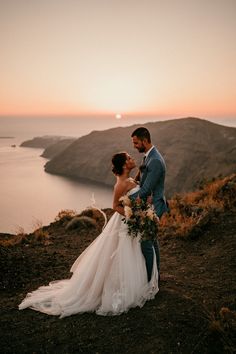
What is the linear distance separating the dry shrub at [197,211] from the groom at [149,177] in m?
3.55

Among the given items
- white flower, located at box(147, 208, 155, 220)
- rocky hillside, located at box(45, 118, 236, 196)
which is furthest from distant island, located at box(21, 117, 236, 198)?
white flower, located at box(147, 208, 155, 220)

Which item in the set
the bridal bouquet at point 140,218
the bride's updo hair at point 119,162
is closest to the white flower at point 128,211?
the bridal bouquet at point 140,218

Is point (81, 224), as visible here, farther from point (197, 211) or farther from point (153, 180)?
point (153, 180)

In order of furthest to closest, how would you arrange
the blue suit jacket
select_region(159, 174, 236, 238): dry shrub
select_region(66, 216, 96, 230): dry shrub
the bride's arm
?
1. select_region(66, 216, 96, 230): dry shrub
2. select_region(159, 174, 236, 238): dry shrub
3. the bride's arm
4. the blue suit jacket

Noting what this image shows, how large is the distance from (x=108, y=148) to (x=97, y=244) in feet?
410

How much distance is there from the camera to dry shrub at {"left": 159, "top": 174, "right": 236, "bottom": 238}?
861 centimetres

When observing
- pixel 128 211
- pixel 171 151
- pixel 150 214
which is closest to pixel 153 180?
pixel 150 214

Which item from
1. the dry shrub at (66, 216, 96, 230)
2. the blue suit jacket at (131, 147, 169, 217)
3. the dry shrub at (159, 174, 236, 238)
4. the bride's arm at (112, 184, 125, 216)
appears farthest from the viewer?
the dry shrub at (66, 216, 96, 230)

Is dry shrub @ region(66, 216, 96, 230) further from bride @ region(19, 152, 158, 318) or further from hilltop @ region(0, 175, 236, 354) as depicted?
bride @ region(19, 152, 158, 318)

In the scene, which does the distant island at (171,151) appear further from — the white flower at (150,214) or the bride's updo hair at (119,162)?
the white flower at (150,214)

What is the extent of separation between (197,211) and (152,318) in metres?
5.77

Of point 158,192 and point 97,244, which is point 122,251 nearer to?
point 97,244

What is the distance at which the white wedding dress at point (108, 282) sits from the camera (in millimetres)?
4855

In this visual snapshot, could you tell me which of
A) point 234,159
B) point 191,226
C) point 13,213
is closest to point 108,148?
point 234,159
